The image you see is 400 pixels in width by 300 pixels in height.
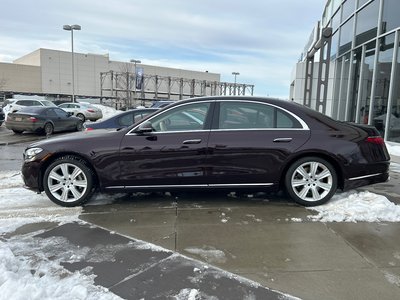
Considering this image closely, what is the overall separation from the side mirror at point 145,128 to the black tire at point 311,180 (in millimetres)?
2048

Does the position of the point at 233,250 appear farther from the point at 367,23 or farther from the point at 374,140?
the point at 367,23

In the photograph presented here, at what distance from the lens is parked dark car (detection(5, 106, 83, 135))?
675 inches

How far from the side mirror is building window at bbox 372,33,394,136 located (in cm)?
991

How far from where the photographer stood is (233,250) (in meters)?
4.03

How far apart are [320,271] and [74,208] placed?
351 cm

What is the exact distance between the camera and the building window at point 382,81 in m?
12.6

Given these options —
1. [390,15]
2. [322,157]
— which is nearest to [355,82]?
[390,15]

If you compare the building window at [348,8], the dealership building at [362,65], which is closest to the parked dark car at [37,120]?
the dealership building at [362,65]

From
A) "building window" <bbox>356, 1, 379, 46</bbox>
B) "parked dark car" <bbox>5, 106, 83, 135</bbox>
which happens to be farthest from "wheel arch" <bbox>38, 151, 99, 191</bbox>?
"parked dark car" <bbox>5, 106, 83, 135</bbox>

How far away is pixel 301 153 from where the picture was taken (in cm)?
541

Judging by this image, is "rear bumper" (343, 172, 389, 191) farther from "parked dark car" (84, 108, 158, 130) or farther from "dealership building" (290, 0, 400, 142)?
"dealership building" (290, 0, 400, 142)

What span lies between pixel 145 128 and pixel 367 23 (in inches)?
494

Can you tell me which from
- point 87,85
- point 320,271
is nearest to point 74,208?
point 320,271

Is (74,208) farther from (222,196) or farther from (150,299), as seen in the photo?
(150,299)
